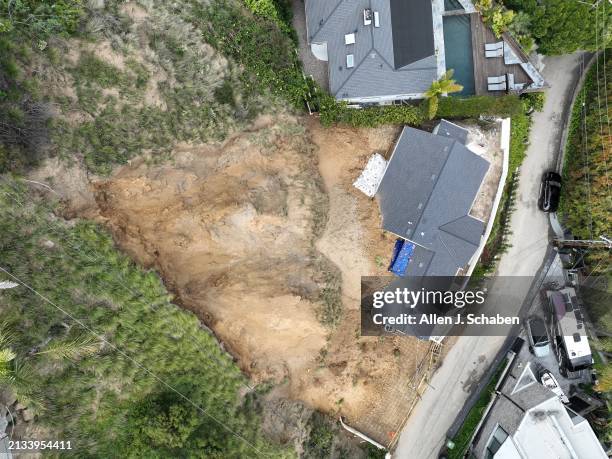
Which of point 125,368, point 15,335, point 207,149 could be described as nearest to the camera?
point 15,335

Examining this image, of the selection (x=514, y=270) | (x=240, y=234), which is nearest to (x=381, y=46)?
(x=240, y=234)

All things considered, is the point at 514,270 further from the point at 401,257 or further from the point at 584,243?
the point at 401,257

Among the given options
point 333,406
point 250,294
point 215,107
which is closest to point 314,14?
point 215,107

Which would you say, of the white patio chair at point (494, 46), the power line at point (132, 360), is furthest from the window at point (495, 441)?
the white patio chair at point (494, 46)

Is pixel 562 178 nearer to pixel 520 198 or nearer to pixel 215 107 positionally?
pixel 520 198

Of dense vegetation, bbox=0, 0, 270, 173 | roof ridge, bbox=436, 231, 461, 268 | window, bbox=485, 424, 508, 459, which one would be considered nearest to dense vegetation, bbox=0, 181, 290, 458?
dense vegetation, bbox=0, 0, 270, 173
